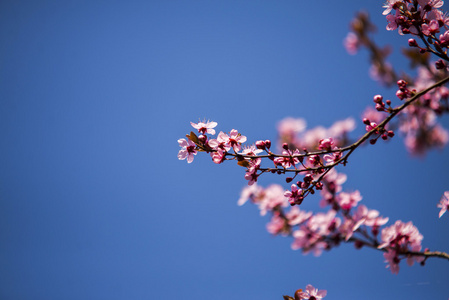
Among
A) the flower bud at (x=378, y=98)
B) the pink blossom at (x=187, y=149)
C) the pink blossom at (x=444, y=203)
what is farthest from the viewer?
the pink blossom at (x=444, y=203)

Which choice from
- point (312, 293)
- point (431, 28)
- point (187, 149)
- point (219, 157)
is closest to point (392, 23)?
point (431, 28)

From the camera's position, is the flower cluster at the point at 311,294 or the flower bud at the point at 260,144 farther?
the flower cluster at the point at 311,294

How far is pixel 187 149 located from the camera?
1964 millimetres

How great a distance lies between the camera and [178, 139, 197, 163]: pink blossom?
77.0 inches

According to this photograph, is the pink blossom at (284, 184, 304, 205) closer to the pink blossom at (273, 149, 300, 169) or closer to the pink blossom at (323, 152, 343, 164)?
the pink blossom at (273, 149, 300, 169)

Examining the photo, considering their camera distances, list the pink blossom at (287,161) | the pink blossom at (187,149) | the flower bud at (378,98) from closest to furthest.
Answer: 1. the flower bud at (378,98)
2. the pink blossom at (287,161)
3. the pink blossom at (187,149)

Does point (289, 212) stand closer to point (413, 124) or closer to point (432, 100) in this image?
point (432, 100)

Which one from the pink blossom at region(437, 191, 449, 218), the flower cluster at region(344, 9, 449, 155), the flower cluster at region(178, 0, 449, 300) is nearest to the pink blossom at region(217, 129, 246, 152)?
the flower cluster at region(178, 0, 449, 300)

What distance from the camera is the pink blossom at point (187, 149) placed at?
1955 millimetres

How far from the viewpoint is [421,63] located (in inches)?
122

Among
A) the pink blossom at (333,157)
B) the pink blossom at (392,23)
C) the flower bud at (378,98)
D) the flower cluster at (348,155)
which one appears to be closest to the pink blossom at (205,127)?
the flower cluster at (348,155)

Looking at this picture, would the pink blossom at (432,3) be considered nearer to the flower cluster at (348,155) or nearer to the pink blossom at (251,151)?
the flower cluster at (348,155)

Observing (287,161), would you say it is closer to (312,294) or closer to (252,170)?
(252,170)

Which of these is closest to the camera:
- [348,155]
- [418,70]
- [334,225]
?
[348,155]
